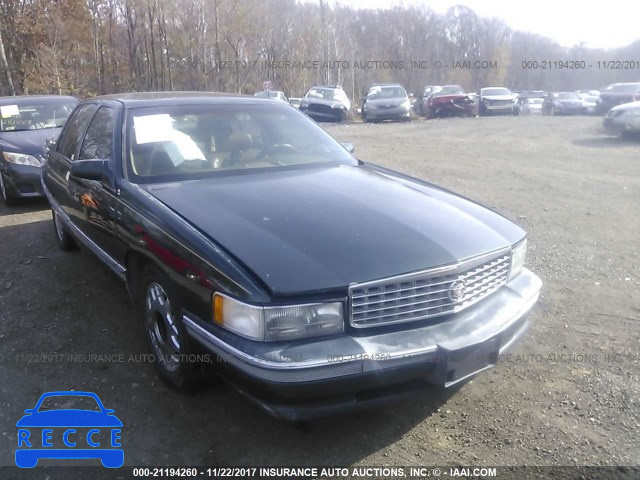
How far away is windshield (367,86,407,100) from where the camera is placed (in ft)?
73.7

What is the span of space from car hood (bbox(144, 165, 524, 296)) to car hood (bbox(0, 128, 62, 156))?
15.8ft

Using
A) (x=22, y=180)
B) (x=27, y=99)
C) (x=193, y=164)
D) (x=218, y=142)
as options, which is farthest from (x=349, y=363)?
(x=27, y=99)

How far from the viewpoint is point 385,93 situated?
22.7m

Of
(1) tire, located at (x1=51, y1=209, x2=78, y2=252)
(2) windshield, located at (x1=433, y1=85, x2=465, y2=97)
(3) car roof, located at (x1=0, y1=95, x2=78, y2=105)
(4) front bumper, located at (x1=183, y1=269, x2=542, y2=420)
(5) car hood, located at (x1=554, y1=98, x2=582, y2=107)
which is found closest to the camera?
(4) front bumper, located at (x1=183, y1=269, x2=542, y2=420)

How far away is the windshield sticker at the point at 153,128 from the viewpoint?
370 cm

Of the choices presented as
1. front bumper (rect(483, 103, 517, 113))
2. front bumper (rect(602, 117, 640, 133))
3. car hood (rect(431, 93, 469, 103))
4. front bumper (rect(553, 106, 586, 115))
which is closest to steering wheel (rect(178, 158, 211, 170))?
front bumper (rect(602, 117, 640, 133))

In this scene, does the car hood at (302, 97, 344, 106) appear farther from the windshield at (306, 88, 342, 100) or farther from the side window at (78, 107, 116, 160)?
the side window at (78, 107, 116, 160)

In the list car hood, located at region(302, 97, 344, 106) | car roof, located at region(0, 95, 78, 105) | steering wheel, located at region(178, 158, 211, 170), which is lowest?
steering wheel, located at region(178, 158, 211, 170)

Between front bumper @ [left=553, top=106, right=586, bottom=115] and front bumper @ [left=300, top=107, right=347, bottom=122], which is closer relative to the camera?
front bumper @ [left=300, top=107, right=347, bottom=122]

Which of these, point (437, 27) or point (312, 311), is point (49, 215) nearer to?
point (312, 311)

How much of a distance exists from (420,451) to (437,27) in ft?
165

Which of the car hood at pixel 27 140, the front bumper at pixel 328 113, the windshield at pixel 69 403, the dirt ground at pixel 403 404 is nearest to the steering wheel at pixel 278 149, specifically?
the dirt ground at pixel 403 404

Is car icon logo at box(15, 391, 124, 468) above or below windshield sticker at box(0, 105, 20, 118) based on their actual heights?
below

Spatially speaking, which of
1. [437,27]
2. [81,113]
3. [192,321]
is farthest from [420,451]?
[437,27]
